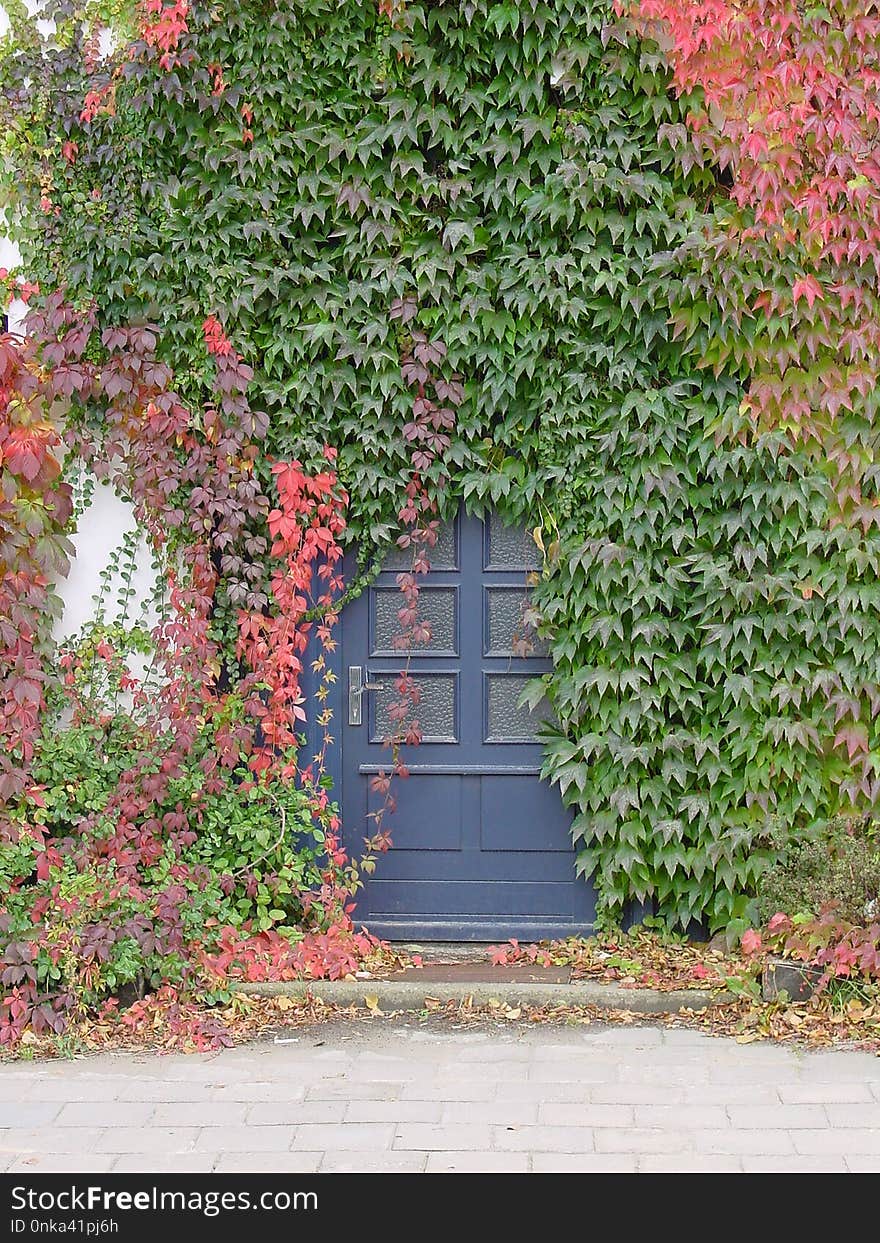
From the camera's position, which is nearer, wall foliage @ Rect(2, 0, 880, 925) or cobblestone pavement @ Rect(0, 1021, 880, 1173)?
cobblestone pavement @ Rect(0, 1021, 880, 1173)

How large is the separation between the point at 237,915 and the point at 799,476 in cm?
306

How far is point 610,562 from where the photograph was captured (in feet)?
19.7

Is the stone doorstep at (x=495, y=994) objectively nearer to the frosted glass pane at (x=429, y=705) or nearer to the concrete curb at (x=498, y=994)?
the concrete curb at (x=498, y=994)

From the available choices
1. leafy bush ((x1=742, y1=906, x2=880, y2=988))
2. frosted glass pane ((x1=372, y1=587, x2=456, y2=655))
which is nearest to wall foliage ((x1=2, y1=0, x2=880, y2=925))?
frosted glass pane ((x1=372, y1=587, x2=456, y2=655))

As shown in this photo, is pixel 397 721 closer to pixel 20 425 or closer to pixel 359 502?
pixel 359 502

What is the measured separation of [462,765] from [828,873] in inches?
66.4

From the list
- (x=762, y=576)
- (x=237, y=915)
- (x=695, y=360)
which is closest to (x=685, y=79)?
(x=695, y=360)

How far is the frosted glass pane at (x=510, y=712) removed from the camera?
6.33 metres

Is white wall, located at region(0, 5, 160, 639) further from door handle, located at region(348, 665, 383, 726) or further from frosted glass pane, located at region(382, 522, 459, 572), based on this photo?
frosted glass pane, located at region(382, 522, 459, 572)

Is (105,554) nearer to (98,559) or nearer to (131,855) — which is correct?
(98,559)

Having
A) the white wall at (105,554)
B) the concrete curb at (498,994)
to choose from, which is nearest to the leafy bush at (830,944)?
the concrete curb at (498,994)

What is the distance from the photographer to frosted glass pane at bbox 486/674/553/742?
6.33 metres

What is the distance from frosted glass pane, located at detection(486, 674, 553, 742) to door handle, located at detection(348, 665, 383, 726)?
0.53 m

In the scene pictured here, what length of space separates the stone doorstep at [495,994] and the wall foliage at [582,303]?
1.65 ft
